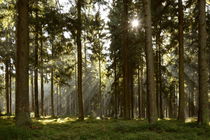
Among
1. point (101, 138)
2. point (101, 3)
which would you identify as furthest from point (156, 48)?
point (101, 138)

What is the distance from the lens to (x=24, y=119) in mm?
11008

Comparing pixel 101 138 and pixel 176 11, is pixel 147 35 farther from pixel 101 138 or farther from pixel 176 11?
pixel 176 11

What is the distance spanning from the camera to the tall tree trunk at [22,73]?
10992 millimetres

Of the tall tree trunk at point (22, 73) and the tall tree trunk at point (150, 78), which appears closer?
the tall tree trunk at point (22, 73)

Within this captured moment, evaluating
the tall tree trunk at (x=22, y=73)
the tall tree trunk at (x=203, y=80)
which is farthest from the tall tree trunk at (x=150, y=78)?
the tall tree trunk at (x=22, y=73)

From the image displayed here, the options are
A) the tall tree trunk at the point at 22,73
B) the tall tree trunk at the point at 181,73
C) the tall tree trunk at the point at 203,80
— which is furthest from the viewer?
the tall tree trunk at the point at 181,73

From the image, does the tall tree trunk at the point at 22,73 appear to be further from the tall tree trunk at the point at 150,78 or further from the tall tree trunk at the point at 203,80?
the tall tree trunk at the point at 203,80

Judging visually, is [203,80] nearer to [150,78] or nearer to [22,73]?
[150,78]

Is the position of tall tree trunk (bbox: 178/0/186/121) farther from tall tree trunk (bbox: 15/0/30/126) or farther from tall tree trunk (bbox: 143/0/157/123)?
tall tree trunk (bbox: 15/0/30/126)

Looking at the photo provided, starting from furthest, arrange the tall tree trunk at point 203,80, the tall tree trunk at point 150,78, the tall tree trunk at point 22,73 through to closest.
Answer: the tall tree trunk at point 203,80
the tall tree trunk at point 150,78
the tall tree trunk at point 22,73

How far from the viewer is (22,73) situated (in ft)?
36.6

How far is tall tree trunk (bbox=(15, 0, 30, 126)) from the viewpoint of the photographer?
36.1 ft

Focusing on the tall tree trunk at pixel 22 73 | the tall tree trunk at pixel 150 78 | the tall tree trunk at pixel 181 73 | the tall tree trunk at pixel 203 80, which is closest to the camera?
the tall tree trunk at pixel 22 73

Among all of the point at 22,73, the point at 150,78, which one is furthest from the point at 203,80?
the point at 22,73
